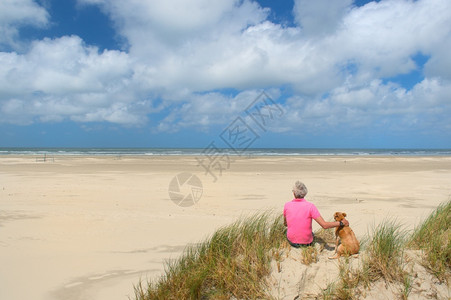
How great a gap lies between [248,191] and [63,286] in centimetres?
967

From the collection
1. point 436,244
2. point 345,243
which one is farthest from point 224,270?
point 436,244

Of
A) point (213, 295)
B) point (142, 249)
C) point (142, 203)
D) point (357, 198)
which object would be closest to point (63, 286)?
point (142, 249)

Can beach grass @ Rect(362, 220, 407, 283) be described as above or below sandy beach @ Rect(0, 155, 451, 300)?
above

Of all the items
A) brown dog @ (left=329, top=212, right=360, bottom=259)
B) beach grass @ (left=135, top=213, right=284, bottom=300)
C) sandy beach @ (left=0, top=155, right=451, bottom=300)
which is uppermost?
brown dog @ (left=329, top=212, right=360, bottom=259)

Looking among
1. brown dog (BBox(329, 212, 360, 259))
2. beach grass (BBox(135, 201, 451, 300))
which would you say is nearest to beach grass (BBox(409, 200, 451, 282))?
beach grass (BBox(135, 201, 451, 300))

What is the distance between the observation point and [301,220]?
4.55 metres

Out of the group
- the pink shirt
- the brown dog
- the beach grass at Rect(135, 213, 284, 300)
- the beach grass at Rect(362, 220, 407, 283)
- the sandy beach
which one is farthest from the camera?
the sandy beach

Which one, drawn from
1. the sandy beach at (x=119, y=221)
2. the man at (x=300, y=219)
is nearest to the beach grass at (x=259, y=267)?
the man at (x=300, y=219)

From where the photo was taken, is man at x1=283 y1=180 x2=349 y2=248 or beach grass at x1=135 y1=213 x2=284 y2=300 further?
man at x1=283 y1=180 x2=349 y2=248

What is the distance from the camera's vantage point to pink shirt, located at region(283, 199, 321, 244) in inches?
179

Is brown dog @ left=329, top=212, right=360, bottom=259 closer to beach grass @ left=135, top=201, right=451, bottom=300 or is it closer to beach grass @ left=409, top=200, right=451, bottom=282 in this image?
beach grass @ left=135, top=201, right=451, bottom=300

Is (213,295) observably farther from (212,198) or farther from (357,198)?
(357,198)

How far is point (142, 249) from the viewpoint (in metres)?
6.52

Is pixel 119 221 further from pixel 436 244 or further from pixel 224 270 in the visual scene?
pixel 436 244
